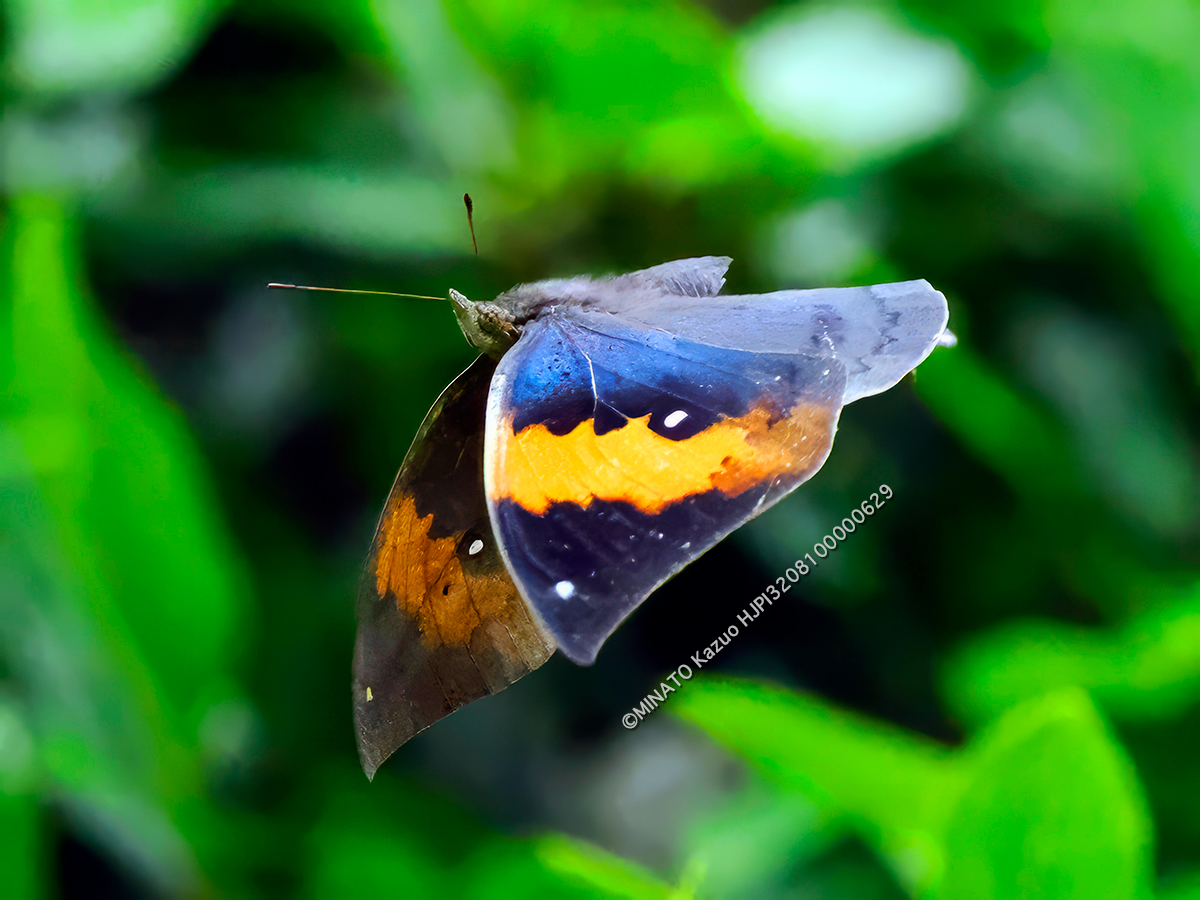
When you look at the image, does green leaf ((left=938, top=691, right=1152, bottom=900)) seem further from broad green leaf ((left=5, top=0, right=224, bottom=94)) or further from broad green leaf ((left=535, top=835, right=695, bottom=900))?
broad green leaf ((left=5, top=0, right=224, bottom=94))

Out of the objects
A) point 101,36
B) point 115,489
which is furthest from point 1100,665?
point 101,36

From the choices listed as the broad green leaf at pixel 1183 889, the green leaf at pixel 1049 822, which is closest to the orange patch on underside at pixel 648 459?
the green leaf at pixel 1049 822

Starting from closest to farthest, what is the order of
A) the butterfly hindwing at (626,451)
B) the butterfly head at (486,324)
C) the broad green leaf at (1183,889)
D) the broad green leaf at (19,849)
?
1. the butterfly hindwing at (626,451)
2. the butterfly head at (486,324)
3. the broad green leaf at (1183,889)
4. the broad green leaf at (19,849)

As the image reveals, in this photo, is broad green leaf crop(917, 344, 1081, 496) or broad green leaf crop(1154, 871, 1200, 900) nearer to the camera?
broad green leaf crop(1154, 871, 1200, 900)

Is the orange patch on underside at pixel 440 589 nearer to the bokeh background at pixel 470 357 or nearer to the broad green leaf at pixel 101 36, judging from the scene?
the bokeh background at pixel 470 357

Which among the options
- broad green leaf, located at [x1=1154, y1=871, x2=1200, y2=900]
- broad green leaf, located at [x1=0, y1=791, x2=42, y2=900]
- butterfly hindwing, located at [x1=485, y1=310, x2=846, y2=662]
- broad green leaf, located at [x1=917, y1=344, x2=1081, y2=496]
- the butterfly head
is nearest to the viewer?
butterfly hindwing, located at [x1=485, y1=310, x2=846, y2=662]

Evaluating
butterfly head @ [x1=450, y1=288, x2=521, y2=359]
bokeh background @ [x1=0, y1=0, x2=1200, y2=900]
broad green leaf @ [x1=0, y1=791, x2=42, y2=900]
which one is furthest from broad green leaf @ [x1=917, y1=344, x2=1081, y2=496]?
broad green leaf @ [x1=0, y1=791, x2=42, y2=900]

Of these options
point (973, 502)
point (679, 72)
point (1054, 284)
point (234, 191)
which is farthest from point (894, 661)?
point (234, 191)
